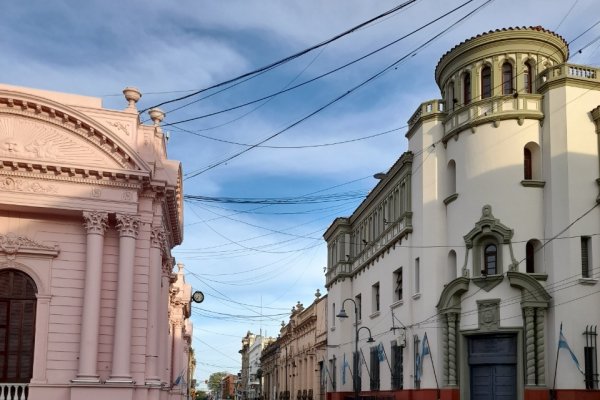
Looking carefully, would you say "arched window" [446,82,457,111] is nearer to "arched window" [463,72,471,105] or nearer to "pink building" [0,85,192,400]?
"arched window" [463,72,471,105]

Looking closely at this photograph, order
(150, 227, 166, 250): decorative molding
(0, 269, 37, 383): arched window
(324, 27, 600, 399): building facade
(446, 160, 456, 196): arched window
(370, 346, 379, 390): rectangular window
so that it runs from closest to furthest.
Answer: (0, 269, 37, 383): arched window
(150, 227, 166, 250): decorative molding
(324, 27, 600, 399): building facade
(446, 160, 456, 196): arched window
(370, 346, 379, 390): rectangular window

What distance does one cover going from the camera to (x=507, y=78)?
33031 mm

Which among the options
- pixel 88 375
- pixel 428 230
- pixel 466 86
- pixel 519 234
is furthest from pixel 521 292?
pixel 88 375

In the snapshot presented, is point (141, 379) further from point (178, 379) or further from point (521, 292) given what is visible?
point (178, 379)

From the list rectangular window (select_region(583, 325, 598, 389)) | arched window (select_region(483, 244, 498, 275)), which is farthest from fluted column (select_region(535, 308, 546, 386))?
arched window (select_region(483, 244, 498, 275))

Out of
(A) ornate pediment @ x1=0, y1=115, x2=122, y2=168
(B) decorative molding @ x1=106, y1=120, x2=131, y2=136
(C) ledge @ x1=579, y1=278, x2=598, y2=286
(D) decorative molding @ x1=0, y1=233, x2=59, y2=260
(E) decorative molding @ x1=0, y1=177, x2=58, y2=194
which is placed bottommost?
(C) ledge @ x1=579, y1=278, x2=598, y2=286

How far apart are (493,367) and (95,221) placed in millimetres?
16133

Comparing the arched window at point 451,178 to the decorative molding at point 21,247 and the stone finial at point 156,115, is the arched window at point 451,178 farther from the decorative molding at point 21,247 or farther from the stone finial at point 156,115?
the decorative molding at point 21,247

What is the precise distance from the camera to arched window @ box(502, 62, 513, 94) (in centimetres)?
3288

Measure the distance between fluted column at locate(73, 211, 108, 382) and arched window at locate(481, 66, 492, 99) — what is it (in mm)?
16255

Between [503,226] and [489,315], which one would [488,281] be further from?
[503,226]

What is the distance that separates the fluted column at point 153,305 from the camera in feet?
89.9

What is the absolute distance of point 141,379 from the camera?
1042 inches

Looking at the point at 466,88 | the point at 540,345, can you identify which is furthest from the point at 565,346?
the point at 466,88
